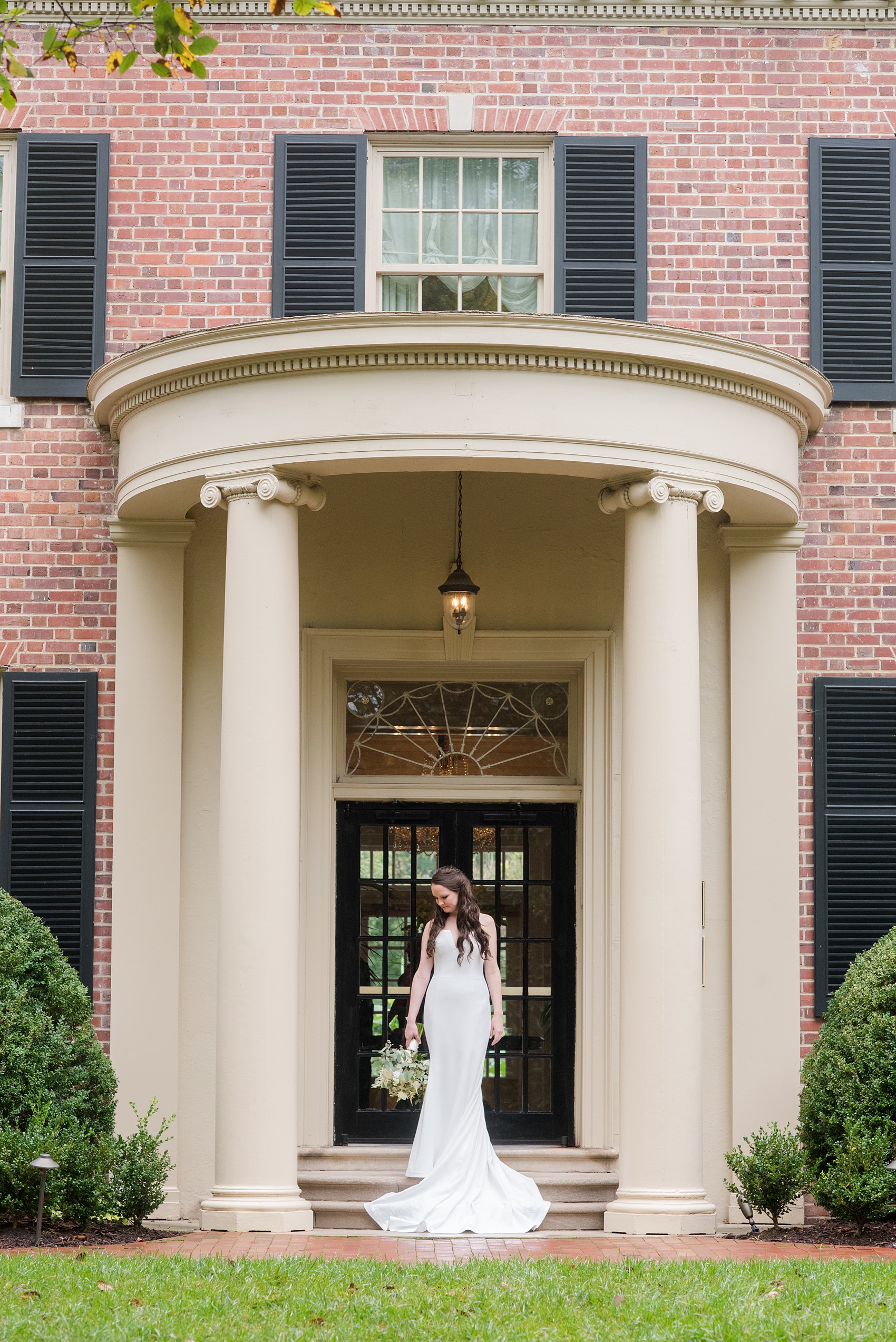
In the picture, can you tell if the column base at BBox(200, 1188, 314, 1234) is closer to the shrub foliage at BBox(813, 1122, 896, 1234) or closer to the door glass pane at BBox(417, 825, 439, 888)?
the shrub foliage at BBox(813, 1122, 896, 1234)

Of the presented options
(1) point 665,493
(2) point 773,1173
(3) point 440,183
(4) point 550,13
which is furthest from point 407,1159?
(4) point 550,13

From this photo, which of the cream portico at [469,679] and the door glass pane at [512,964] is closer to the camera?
the cream portico at [469,679]

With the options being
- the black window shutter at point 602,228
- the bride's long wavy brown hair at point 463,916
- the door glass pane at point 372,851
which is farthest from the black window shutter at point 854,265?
the door glass pane at point 372,851

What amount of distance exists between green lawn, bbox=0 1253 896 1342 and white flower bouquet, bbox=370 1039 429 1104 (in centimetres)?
253

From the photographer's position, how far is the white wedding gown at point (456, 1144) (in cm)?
862

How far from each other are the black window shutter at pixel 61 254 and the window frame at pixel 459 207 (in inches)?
70.3

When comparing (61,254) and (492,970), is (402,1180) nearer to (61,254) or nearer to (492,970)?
(492,970)

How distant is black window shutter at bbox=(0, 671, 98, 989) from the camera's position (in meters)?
10.1

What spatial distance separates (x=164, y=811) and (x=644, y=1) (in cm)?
631

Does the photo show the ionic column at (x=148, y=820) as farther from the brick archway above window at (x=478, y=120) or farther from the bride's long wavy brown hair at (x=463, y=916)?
the brick archway above window at (x=478, y=120)

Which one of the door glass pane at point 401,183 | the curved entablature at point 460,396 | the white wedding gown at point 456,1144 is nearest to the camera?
the curved entablature at point 460,396

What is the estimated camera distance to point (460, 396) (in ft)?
28.0

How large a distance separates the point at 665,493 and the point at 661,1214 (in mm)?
3818

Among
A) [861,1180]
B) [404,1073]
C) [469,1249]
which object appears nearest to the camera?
[469,1249]
